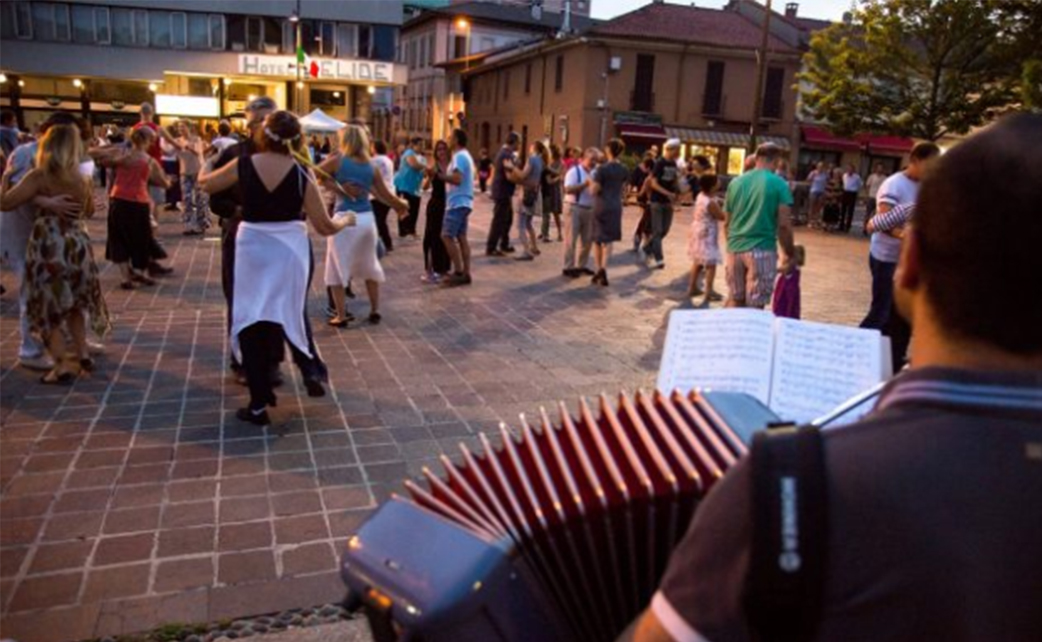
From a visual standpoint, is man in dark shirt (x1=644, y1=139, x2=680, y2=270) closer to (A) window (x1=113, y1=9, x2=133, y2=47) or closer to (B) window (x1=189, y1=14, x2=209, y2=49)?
(B) window (x1=189, y1=14, x2=209, y2=49)

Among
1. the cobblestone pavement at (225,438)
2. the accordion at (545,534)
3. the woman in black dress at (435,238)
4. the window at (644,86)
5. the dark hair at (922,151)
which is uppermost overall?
the window at (644,86)

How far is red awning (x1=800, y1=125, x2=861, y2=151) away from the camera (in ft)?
131

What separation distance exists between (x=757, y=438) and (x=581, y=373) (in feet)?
18.7

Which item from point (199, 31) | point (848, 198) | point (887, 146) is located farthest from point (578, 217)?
point (199, 31)

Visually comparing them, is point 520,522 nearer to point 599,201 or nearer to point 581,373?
point 581,373

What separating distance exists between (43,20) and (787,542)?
48128 mm

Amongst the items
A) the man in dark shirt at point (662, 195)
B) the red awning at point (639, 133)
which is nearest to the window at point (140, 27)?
the red awning at point (639, 133)

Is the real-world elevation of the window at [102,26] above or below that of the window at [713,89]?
above

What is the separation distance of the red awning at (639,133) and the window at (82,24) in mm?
26167

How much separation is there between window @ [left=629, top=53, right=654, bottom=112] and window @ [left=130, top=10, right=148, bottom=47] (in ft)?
79.5

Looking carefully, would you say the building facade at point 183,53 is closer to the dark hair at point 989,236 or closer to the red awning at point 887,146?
Answer: the red awning at point 887,146

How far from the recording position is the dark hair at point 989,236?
3.05 ft

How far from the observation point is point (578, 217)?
1120 cm

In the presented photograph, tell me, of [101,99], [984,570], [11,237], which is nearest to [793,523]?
[984,570]
